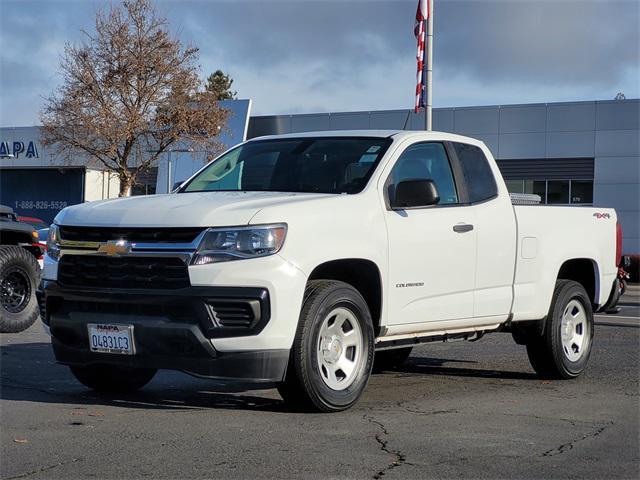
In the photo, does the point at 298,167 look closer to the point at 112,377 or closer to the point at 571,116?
the point at 112,377

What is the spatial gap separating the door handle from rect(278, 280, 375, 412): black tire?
1.17 metres

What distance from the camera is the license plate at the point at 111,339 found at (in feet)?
21.1

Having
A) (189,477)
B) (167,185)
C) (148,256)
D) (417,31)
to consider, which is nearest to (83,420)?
(148,256)

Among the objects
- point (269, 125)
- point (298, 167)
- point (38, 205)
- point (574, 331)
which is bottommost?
point (574, 331)

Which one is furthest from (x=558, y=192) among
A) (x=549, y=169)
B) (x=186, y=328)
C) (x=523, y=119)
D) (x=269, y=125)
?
(x=186, y=328)

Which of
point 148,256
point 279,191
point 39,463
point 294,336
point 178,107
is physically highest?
point 178,107

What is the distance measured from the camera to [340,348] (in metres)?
6.84

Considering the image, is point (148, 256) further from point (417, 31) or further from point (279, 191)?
point (417, 31)

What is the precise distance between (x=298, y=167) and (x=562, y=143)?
28.7m

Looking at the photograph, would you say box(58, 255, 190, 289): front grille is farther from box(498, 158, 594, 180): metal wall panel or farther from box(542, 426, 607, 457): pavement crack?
box(498, 158, 594, 180): metal wall panel

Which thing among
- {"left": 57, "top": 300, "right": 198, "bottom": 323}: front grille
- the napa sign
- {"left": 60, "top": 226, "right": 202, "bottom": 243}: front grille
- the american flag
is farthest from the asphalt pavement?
the napa sign

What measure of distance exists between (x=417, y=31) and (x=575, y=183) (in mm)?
15301

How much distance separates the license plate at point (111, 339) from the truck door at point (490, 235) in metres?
2.86

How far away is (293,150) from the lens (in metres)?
7.89
